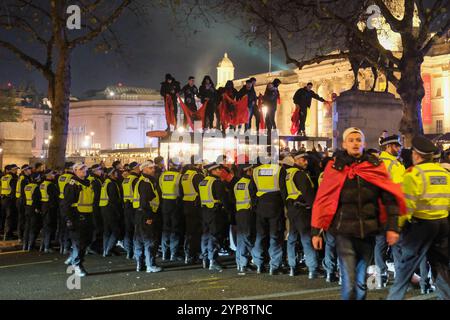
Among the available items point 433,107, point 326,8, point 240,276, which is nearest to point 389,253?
point 240,276

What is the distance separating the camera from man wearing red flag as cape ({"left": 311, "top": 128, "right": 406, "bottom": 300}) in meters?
6.77

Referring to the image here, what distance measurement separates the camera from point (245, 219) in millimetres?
12156

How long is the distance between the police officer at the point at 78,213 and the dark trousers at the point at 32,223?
396 cm

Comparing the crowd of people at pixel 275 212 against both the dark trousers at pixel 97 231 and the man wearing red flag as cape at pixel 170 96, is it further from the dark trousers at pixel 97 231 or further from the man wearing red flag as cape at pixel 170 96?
the man wearing red flag as cape at pixel 170 96

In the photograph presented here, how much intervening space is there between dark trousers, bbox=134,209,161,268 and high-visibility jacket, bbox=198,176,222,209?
3.35 ft

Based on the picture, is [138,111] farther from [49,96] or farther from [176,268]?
[176,268]

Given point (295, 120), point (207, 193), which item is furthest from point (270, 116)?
point (207, 193)

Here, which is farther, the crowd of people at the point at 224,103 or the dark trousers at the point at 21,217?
the crowd of people at the point at 224,103

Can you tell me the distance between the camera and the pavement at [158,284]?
958 cm

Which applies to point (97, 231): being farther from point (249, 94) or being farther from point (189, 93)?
point (249, 94)

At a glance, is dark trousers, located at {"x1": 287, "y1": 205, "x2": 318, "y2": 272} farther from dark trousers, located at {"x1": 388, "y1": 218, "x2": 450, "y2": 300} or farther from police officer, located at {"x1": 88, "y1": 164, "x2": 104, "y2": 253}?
police officer, located at {"x1": 88, "y1": 164, "x2": 104, "y2": 253}

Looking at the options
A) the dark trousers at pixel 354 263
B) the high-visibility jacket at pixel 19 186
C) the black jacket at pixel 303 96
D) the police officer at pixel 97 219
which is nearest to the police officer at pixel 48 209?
the police officer at pixel 97 219

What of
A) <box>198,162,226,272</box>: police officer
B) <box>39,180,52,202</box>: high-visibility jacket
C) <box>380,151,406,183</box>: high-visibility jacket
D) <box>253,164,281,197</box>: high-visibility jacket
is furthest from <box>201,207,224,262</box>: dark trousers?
<box>39,180,52,202</box>: high-visibility jacket
